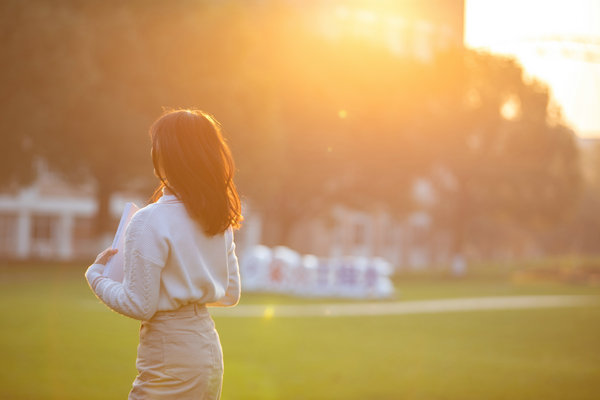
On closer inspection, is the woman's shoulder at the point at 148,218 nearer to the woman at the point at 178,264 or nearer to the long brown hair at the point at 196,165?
the woman at the point at 178,264

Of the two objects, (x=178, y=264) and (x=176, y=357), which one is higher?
(x=178, y=264)

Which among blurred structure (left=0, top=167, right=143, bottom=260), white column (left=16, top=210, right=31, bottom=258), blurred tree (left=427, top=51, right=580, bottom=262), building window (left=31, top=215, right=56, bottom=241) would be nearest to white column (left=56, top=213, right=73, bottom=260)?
blurred structure (left=0, top=167, right=143, bottom=260)

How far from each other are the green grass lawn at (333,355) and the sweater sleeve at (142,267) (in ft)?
16.0

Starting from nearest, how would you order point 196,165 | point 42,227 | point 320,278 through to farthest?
1. point 196,165
2. point 320,278
3. point 42,227

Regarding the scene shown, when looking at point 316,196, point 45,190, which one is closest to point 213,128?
point 316,196

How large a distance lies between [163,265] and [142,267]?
3.0 inches

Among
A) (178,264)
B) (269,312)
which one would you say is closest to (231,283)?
(178,264)

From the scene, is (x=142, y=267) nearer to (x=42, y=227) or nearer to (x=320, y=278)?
(x=320, y=278)

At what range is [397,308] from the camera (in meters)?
20.2


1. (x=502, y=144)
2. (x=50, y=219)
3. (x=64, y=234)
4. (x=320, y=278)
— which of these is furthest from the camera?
(x=64, y=234)

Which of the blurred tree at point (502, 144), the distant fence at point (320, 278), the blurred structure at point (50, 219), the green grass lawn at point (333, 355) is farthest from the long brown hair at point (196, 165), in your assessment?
the blurred structure at point (50, 219)

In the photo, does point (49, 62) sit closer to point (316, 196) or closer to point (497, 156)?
point (316, 196)

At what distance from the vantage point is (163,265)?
2.82 meters

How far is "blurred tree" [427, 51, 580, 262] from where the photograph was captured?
4084 cm
